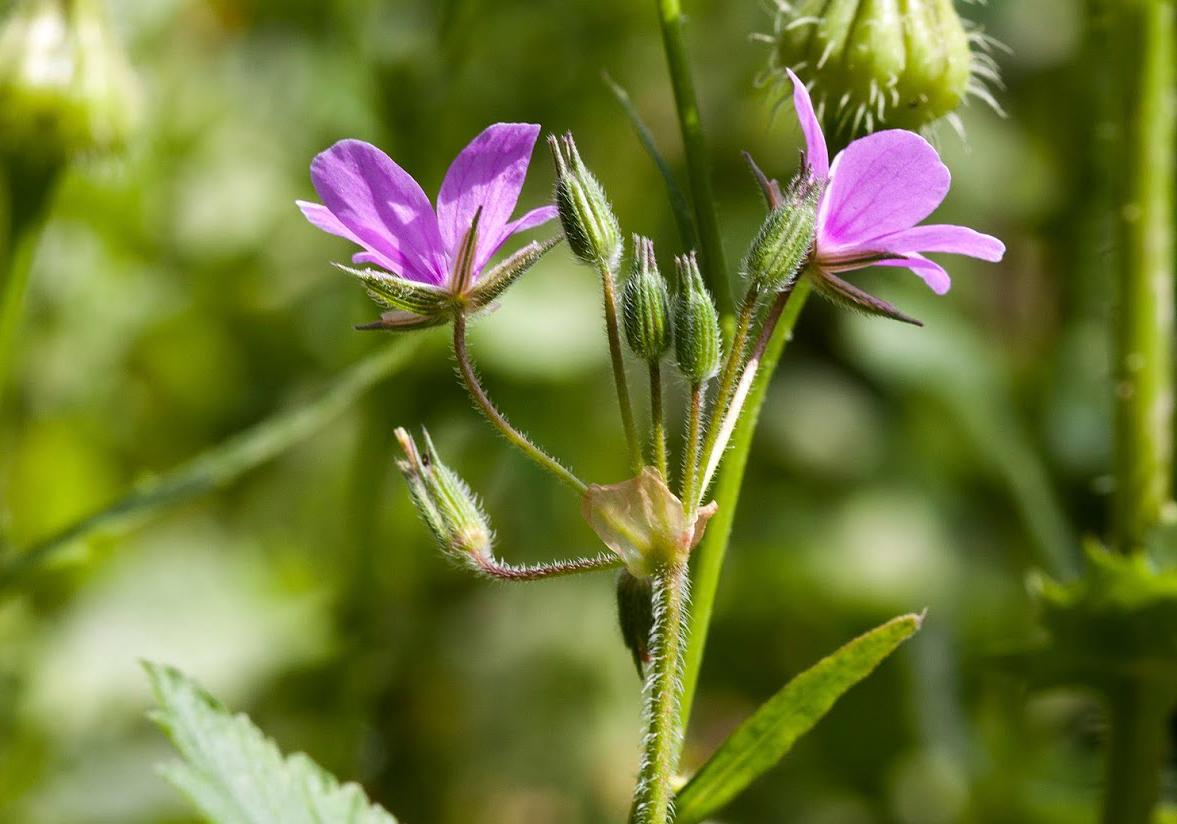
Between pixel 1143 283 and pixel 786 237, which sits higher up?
pixel 786 237

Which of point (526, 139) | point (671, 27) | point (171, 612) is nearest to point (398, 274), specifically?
point (526, 139)

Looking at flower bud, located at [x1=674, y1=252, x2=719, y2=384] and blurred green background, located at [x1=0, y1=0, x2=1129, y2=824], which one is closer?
flower bud, located at [x1=674, y1=252, x2=719, y2=384]

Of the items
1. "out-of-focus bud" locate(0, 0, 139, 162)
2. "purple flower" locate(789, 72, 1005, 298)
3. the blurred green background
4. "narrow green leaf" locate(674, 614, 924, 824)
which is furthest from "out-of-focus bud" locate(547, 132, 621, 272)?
the blurred green background

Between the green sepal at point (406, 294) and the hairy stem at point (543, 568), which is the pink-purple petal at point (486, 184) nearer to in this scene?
the green sepal at point (406, 294)

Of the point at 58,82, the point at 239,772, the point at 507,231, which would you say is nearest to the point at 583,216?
the point at 507,231

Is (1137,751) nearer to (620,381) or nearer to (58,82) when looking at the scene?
(620,381)

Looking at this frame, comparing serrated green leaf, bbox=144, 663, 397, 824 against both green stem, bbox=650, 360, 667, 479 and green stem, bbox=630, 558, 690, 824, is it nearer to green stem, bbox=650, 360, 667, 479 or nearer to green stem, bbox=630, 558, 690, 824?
green stem, bbox=630, 558, 690, 824

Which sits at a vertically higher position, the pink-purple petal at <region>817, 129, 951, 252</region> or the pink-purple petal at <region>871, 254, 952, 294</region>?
the pink-purple petal at <region>817, 129, 951, 252</region>

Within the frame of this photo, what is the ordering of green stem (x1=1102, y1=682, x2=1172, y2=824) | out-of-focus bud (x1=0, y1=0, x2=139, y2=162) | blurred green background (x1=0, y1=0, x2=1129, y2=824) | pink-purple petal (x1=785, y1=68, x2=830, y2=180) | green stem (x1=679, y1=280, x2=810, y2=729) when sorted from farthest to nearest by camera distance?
blurred green background (x1=0, y1=0, x2=1129, y2=824) < out-of-focus bud (x1=0, y1=0, x2=139, y2=162) < green stem (x1=1102, y1=682, x2=1172, y2=824) < green stem (x1=679, y1=280, x2=810, y2=729) < pink-purple petal (x1=785, y1=68, x2=830, y2=180)
